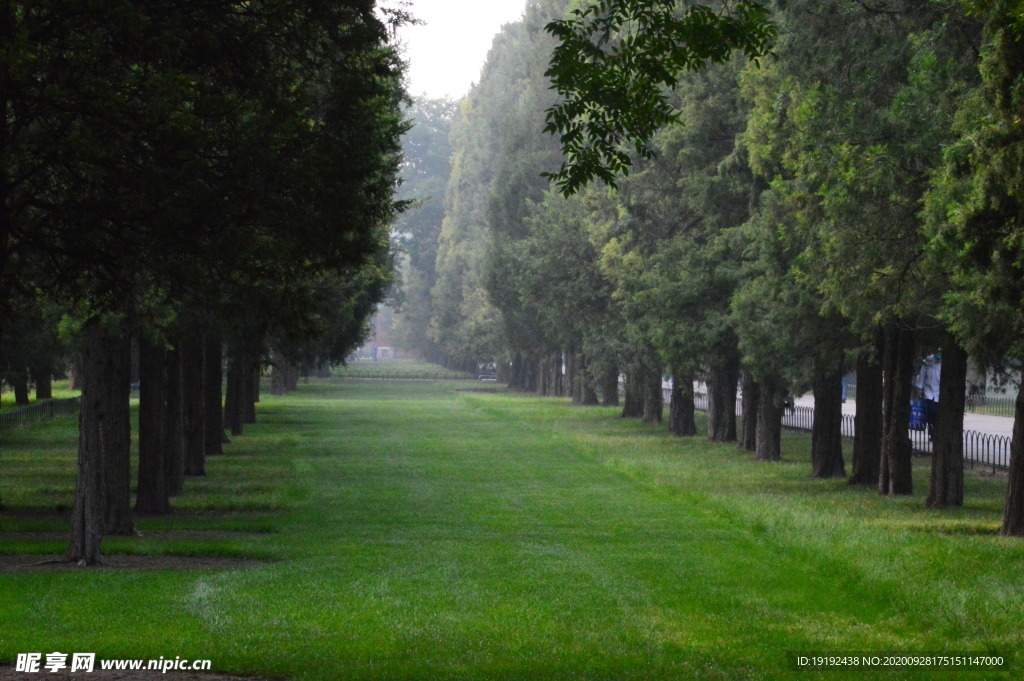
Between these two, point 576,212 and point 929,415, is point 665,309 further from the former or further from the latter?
point 576,212

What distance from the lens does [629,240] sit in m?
38.4

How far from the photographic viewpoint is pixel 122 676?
9102 mm

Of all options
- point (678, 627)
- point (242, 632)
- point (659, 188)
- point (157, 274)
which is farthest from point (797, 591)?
point (659, 188)

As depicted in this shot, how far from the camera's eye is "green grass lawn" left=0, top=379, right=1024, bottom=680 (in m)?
10.0

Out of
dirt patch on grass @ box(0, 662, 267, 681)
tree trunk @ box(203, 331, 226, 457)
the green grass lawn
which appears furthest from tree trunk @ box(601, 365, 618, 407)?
dirt patch on grass @ box(0, 662, 267, 681)

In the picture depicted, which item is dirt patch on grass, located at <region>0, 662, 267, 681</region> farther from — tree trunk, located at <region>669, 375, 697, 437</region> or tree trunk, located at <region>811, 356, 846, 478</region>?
tree trunk, located at <region>669, 375, 697, 437</region>

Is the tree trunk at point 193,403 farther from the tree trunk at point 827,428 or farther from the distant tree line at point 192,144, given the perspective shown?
the tree trunk at point 827,428

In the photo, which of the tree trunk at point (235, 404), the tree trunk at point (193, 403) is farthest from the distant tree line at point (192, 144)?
the tree trunk at point (235, 404)

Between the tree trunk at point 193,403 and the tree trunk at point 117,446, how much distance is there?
15.1 ft

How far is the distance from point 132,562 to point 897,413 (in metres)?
13.7

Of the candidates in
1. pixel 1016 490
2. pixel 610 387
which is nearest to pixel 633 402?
pixel 610 387

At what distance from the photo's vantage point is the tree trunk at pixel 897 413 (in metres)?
22.1

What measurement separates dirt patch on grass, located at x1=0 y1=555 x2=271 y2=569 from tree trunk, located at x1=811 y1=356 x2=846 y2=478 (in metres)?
15.1

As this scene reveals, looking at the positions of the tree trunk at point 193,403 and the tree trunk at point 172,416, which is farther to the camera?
the tree trunk at point 193,403
